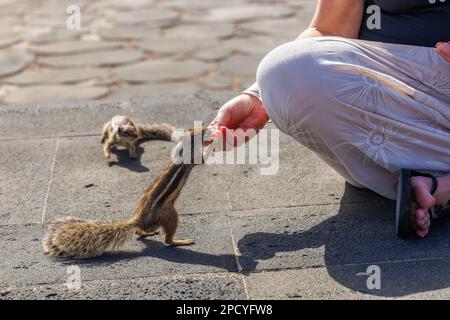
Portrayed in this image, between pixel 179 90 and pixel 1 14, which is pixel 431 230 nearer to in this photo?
pixel 179 90

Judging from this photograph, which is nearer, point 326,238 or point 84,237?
point 84,237

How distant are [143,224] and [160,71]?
2839mm

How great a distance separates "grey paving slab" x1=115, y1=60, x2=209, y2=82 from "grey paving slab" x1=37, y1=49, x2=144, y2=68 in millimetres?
153

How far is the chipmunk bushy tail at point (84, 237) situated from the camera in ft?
11.5

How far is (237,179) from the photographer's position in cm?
434

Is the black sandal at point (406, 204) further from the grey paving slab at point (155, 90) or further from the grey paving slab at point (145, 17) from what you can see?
the grey paving slab at point (145, 17)

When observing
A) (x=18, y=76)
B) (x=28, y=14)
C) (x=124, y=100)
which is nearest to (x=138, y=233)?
(x=124, y=100)

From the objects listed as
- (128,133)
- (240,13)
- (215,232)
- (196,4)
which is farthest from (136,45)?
(215,232)

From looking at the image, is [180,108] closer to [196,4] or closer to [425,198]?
[425,198]

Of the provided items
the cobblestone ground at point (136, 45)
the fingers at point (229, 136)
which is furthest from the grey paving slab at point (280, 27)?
the fingers at point (229, 136)

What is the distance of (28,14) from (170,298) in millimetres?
5320

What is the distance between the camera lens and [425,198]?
3.49 meters

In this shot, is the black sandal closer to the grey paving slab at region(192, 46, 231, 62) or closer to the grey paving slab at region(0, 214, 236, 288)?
the grey paving slab at region(0, 214, 236, 288)

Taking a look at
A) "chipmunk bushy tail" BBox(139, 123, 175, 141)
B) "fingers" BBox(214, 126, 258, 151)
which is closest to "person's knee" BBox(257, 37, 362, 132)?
"fingers" BBox(214, 126, 258, 151)
